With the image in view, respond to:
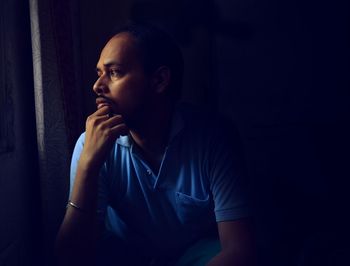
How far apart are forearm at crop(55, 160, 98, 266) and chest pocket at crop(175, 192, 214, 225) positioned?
285 millimetres

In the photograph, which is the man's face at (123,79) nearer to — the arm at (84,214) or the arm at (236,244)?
the arm at (84,214)

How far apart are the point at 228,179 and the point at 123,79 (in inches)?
19.6

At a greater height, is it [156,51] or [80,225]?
[156,51]

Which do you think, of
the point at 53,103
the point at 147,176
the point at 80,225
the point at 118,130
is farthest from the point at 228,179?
the point at 53,103

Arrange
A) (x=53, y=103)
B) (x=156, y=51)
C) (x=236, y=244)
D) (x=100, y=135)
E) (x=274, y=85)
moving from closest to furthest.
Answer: (x=236, y=244) < (x=100, y=135) < (x=156, y=51) < (x=53, y=103) < (x=274, y=85)

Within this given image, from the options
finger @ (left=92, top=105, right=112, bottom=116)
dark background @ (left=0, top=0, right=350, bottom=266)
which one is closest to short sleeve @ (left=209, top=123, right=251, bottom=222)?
finger @ (left=92, top=105, right=112, bottom=116)

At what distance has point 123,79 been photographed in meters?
1.40

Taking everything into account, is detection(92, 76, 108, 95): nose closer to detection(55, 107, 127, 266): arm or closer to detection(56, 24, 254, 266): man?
detection(56, 24, 254, 266): man

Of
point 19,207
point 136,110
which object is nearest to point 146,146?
point 136,110

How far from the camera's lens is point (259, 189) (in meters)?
2.35

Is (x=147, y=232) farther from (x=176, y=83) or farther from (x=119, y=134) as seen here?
(x=176, y=83)

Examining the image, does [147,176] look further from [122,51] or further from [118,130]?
[122,51]

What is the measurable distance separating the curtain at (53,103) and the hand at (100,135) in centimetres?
33

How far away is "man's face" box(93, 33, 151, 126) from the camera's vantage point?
1.39 m
